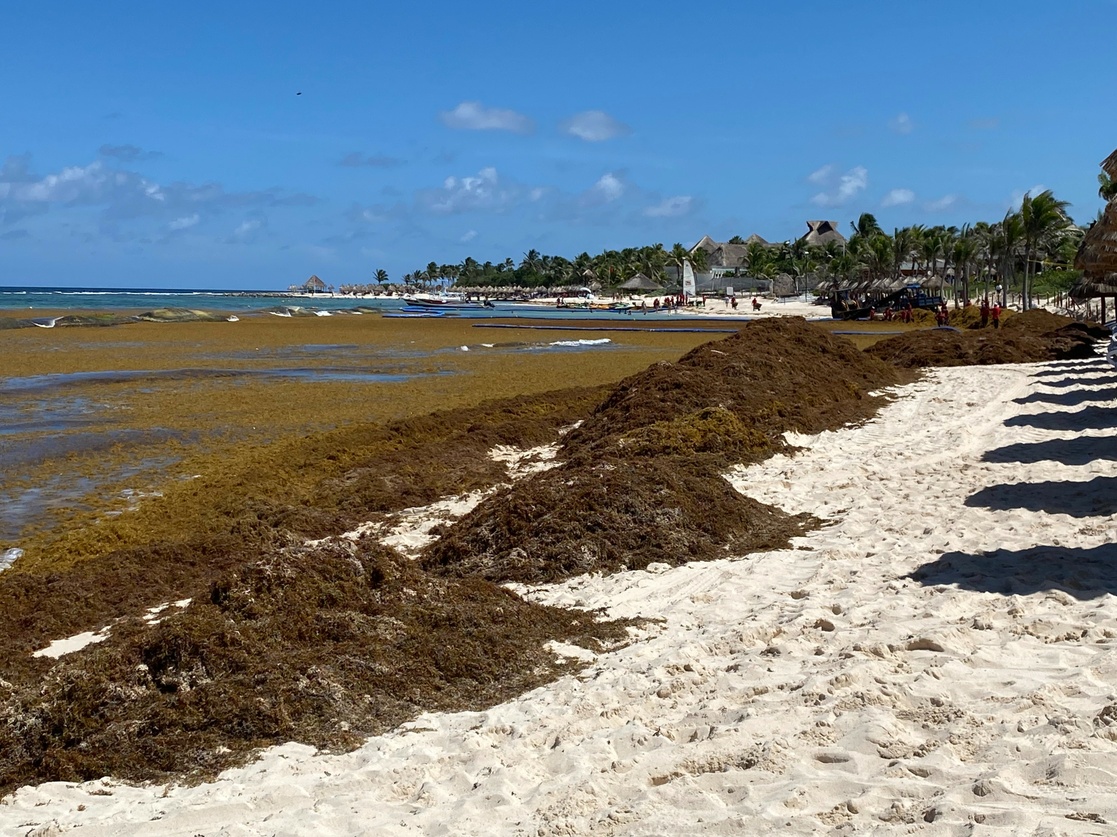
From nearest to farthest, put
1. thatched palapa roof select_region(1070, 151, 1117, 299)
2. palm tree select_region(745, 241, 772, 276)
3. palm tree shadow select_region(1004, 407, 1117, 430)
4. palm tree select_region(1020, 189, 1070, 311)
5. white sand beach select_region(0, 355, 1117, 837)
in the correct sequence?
white sand beach select_region(0, 355, 1117, 837) → thatched palapa roof select_region(1070, 151, 1117, 299) → palm tree shadow select_region(1004, 407, 1117, 430) → palm tree select_region(1020, 189, 1070, 311) → palm tree select_region(745, 241, 772, 276)

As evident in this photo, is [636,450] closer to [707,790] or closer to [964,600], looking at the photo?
[964,600]

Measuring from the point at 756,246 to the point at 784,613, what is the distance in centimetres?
11429

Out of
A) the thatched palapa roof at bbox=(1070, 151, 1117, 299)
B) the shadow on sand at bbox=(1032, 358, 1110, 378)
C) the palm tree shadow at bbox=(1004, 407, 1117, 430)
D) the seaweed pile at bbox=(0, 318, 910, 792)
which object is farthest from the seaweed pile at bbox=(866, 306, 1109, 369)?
the seaweed pile at bbox=(0, 318, 910, 792)

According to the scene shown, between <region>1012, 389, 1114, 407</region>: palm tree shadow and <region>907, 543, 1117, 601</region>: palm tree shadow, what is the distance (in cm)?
976

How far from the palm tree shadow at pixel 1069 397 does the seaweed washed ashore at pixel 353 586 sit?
3.67 metres

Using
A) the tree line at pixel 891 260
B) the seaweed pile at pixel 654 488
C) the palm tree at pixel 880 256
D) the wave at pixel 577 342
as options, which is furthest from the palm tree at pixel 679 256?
the seaweed pile at pixel 654 488

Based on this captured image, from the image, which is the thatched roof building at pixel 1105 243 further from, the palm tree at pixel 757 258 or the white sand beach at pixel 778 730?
the palm tree at pixel 757 258

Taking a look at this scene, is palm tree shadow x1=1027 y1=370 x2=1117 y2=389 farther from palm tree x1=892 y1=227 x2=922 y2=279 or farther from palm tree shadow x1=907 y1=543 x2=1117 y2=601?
palm tree x1=892 y1=227 x2=922 y2=279

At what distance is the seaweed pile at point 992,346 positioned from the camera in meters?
24.7

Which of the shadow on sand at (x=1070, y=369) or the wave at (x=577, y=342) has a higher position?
the wave at (x=577, y=342)

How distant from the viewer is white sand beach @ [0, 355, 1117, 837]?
Result: 3.65 meters

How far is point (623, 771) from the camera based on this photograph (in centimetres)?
411

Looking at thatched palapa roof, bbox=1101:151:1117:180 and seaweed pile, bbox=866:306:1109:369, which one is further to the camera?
seaweed pile, bbox=866:306:1109:369

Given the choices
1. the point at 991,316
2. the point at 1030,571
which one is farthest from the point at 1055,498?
the point at 991,316
